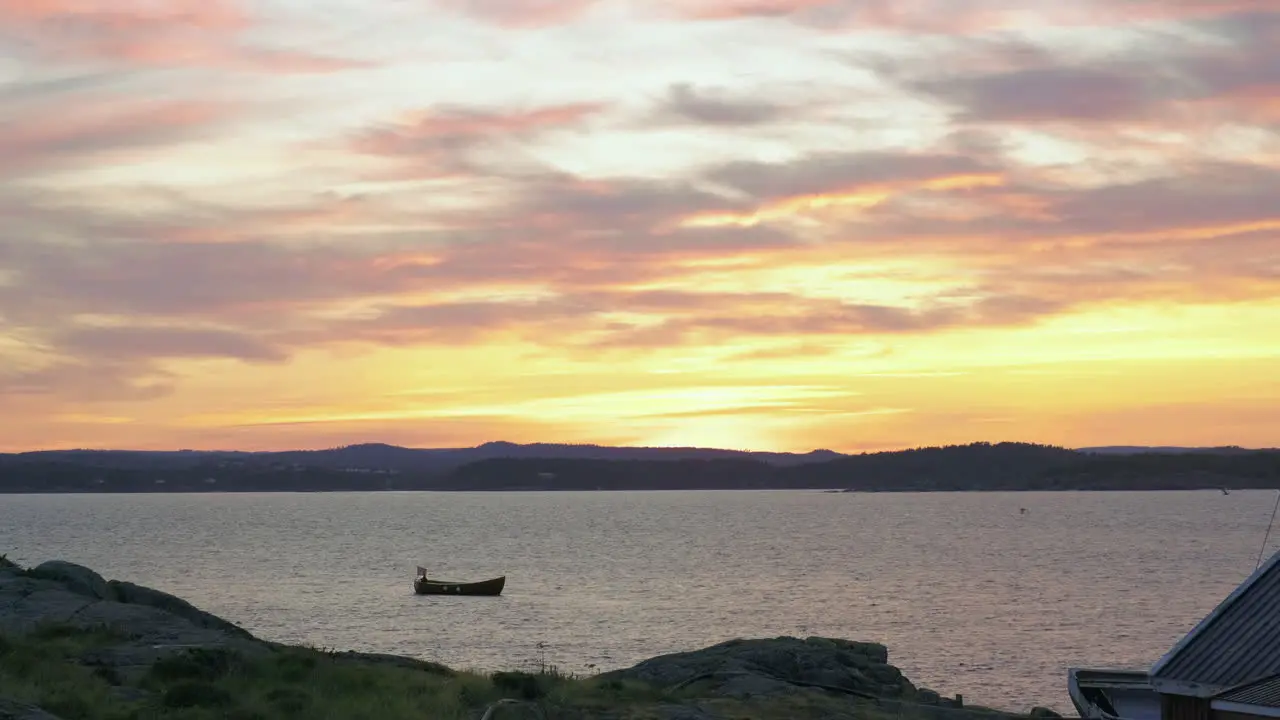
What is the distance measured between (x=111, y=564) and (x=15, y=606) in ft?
408

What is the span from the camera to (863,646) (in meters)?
47.4

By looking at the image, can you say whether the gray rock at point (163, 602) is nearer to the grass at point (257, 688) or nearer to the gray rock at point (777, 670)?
the grass at point (257, 688)

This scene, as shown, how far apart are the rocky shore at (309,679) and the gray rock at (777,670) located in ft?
0.23

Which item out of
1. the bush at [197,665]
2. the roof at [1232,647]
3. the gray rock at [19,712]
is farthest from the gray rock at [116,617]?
the roof at [1232,647]

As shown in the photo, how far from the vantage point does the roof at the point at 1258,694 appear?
26.3 meters

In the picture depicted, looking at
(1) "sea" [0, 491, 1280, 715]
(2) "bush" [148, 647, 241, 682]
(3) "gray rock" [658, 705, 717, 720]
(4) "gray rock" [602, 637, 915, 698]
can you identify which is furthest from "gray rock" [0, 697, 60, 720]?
(1) "sea" [0, 491, 1280, 715]

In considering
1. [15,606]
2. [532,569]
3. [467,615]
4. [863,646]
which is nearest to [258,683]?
[15,606]

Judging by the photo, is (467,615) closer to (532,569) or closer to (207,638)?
(532,569)

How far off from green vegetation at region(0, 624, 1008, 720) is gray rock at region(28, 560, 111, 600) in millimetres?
6935

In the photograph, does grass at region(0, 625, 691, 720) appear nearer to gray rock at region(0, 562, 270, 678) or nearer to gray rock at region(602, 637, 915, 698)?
gray rock at region(0, 562, 270, 678)

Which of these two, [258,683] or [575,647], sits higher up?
[258,683]

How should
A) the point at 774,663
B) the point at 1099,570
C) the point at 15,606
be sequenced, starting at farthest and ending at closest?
the point at 1099,570 < the point at 774,663 < the point at 15,606

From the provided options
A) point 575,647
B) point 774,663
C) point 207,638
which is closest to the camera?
point 207,638

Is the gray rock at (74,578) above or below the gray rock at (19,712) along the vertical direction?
above
